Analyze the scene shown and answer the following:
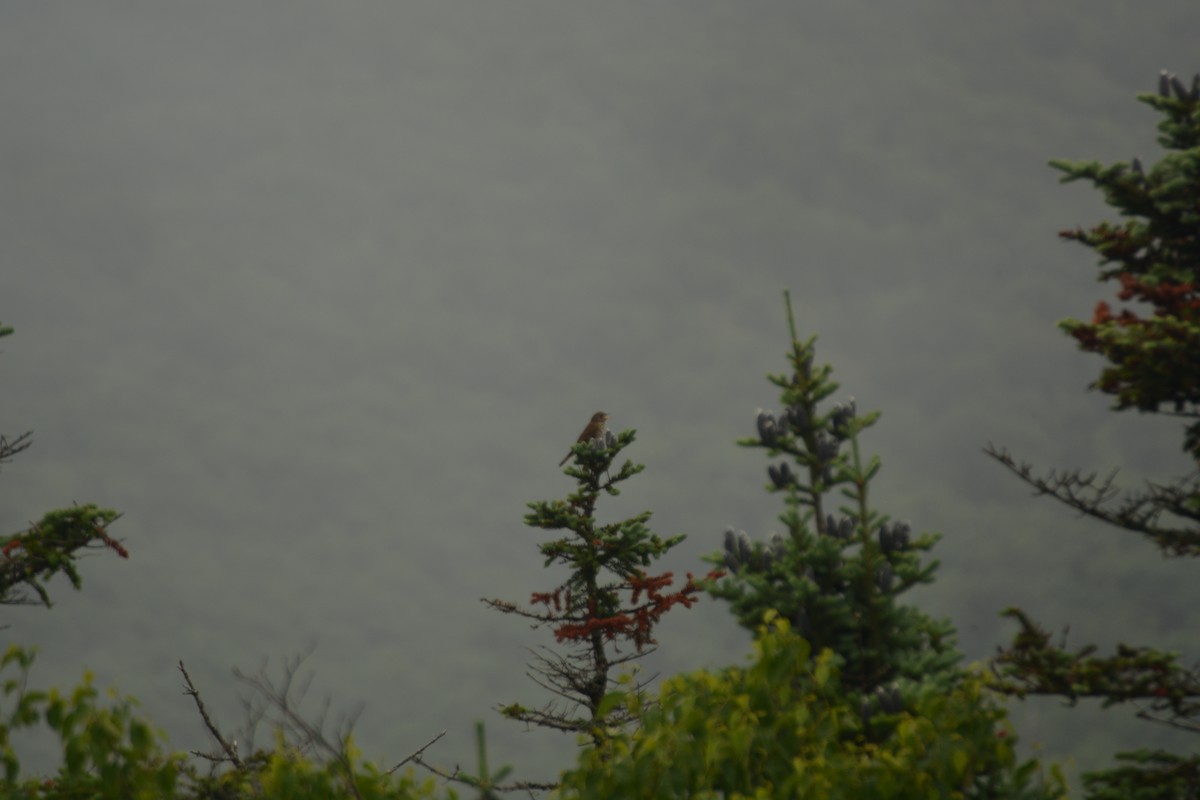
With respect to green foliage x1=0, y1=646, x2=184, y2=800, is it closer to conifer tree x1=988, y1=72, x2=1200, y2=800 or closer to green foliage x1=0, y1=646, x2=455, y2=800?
green foliage x1=0, y1=646, x2=455, y2=800

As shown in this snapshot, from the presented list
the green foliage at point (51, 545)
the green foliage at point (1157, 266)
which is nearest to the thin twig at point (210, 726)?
the green foliage at point (51, 545)

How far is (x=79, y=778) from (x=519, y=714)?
906 cm

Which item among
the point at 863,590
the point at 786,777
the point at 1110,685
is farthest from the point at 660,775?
the point at 1110,685

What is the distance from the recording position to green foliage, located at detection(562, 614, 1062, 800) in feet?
24.3

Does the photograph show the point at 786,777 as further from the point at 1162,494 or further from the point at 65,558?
the point at 65,558

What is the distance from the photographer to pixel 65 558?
13.0 m

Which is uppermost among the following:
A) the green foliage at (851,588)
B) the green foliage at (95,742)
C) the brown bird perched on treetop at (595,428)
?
the brown bird perched on treetop at (595,428)

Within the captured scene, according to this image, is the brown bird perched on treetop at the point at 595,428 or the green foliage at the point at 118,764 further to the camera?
the brown bird perched on treetop at the point at 595,428

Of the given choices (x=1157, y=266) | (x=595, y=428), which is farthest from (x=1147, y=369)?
(x=595, y=428)

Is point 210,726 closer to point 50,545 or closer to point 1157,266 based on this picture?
point 50,545

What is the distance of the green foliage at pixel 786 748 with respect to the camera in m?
7.41

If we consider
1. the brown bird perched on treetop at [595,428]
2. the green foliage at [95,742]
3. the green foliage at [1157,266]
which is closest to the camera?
the green foliage at [95,742]

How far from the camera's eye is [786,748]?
25.8 ft

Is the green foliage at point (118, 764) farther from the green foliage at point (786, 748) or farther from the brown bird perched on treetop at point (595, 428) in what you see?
the brown bird perched on treetop at point (595, 428)
